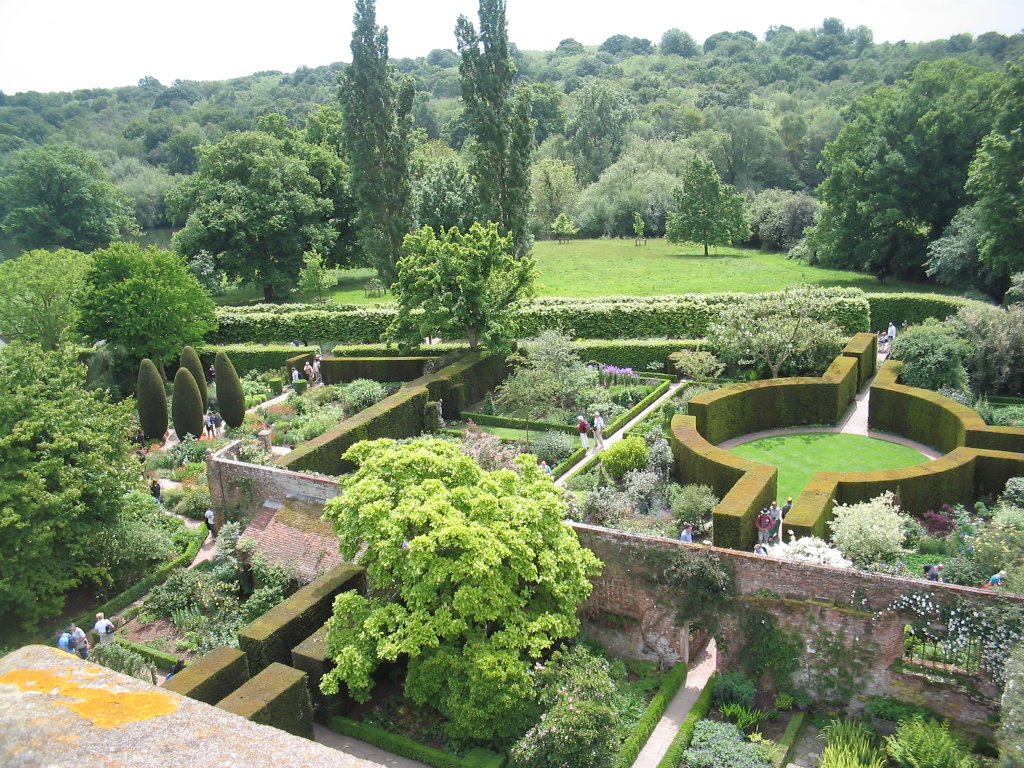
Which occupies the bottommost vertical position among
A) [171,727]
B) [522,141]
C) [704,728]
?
[704,728]

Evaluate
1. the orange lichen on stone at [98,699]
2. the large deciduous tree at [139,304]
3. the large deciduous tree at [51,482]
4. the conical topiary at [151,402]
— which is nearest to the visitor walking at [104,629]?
the large deciduous tree at [51,482]

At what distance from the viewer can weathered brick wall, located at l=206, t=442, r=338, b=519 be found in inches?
803

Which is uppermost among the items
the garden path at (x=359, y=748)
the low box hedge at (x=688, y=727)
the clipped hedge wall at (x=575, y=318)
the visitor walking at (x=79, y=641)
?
the clipped hedge wall at (x=575, y=318)

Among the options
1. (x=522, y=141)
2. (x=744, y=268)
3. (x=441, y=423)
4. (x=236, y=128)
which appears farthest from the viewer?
(x=236, y=128)

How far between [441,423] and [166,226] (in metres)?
69.2

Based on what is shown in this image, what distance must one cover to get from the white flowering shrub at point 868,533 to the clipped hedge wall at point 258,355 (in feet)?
86.1

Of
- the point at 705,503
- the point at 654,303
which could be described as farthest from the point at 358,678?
the point at 654,303

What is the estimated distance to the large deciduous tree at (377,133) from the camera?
36.2 metres

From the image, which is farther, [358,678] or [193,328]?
[193,328]

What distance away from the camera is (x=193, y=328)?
37.4 metres

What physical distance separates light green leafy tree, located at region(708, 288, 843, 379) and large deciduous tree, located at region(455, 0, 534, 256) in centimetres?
1141

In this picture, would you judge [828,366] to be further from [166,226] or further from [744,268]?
[166,226]

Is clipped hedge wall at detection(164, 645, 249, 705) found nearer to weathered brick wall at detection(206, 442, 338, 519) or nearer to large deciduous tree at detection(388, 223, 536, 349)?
weathered brick wall at detection(206, 442, 338, 519)

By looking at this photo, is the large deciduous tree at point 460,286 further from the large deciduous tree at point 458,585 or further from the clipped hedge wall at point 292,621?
the large deciduous tree at point 458,585
